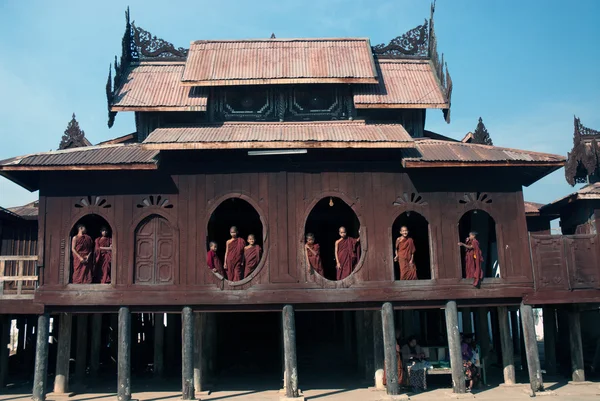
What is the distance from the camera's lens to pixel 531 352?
49.1 feet

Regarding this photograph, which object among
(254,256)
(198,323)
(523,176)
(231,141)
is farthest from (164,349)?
(523,176)

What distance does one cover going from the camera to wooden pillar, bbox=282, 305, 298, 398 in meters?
14.5

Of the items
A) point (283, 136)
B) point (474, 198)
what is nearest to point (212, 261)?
point (283, 136)

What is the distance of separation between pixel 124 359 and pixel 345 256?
5922 mm

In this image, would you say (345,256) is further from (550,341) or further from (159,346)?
(550,341)

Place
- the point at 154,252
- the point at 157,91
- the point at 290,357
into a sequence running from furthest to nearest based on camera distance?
the point at 157,91, the point at 154,252, the point at 290,357

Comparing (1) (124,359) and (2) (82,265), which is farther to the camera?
(2) (82,265)

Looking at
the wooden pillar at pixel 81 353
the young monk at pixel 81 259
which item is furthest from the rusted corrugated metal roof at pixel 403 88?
the wooden pillar at pixel 81 353

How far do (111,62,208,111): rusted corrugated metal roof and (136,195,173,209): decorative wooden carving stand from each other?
2771mm

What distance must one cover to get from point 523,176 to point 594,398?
19.1ft

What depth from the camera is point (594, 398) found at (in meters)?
14.6

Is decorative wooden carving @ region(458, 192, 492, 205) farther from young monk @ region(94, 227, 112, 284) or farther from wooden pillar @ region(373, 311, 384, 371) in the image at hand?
young monk @ region(94, 227, 112, 284)

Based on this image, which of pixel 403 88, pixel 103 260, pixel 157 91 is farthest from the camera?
pixel 403 88

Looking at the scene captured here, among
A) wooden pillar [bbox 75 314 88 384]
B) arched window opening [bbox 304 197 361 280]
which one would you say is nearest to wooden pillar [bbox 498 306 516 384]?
arched window opening [bbox 304 197 361 280]
